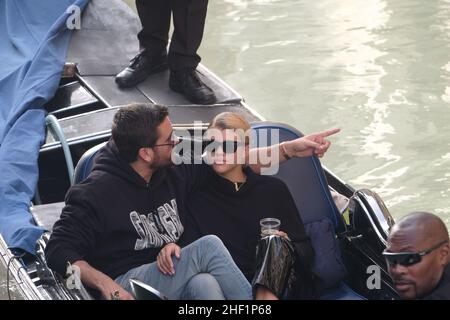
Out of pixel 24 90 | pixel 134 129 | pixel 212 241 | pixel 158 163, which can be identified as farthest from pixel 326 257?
pixel 24 90

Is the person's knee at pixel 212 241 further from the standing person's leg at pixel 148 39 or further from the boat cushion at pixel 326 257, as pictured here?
the standing person's leg at pixel 148 39

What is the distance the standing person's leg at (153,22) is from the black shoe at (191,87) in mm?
161

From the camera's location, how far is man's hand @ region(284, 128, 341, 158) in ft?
10.0

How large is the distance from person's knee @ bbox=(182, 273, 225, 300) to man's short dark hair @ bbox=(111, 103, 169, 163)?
420 millimetres

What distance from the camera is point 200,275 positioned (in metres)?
2.81

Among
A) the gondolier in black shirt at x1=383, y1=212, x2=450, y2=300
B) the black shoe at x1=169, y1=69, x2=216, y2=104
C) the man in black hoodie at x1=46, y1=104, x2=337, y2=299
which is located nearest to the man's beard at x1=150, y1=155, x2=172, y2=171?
the man in black hoodie at x1=46, y1=104, x2=337, y2=299

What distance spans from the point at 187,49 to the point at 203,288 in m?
1.66

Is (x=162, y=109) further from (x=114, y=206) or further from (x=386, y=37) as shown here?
(x=386, y=37)

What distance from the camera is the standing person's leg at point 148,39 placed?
427 cm

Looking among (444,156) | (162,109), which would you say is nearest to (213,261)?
Result: (162,109)

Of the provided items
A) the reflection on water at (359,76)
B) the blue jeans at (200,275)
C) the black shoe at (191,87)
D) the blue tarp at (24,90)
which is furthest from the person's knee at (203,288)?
the reflection on water at (359,76)

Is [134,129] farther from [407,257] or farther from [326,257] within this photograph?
[407,257]

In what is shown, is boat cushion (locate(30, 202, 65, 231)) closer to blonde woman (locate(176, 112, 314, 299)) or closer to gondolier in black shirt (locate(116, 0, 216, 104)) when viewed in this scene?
blonde woman (locate(176, 112, 314, 299))

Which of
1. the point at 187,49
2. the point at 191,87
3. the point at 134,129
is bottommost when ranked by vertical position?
the point at 191,87
